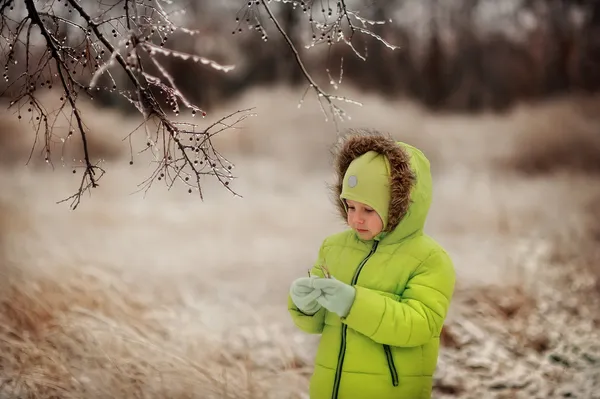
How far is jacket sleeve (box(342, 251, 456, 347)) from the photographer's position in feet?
7.06

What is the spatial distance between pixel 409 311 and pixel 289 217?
5597 millimetres

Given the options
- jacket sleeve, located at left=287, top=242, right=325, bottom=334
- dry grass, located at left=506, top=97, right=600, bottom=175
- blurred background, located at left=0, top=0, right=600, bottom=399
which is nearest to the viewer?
jacket sleeve, located at left=287, top=242, right=325, bottom=334

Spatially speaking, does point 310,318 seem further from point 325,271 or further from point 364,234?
point 364,234

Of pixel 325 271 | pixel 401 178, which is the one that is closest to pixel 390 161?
pixel 401 178

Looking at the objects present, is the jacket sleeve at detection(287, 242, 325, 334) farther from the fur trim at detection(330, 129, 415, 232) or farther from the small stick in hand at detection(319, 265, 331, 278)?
the fur trim at detection(330, 129, 415, 232)

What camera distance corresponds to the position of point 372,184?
229cm

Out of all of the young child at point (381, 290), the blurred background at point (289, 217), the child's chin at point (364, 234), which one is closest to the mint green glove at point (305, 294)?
the young child at point (381, 290)

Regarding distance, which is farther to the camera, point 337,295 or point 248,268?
point 248,268

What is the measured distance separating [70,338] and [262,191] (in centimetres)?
536

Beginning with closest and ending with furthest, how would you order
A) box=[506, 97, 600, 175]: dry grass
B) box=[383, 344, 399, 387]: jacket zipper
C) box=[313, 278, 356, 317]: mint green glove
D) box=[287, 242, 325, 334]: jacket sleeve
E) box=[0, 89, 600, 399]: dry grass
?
box=[313, 278, 356, 317]: mint green glove → box=[383, 344, 399, 387]: jacket zipper → box=[287, 242, 325, 334]: jacket sleeve → box=[0, 89, 600, 399]: dry grass → box=[506, 97, 600, 175]: dry grass

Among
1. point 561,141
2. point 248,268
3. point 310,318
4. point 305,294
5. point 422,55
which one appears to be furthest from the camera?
point 422,55

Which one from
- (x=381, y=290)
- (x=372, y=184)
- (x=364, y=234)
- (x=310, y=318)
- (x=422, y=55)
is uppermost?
(x=422, y=55)

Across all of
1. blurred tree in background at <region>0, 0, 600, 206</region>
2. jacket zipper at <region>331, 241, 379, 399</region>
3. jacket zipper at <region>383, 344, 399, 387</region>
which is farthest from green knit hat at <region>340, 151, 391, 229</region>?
blurred tree in background at <region>0, 0, 600, 206</region>

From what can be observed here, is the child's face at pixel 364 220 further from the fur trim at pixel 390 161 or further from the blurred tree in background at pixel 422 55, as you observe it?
the blurred tree in background at pixel 422 55
